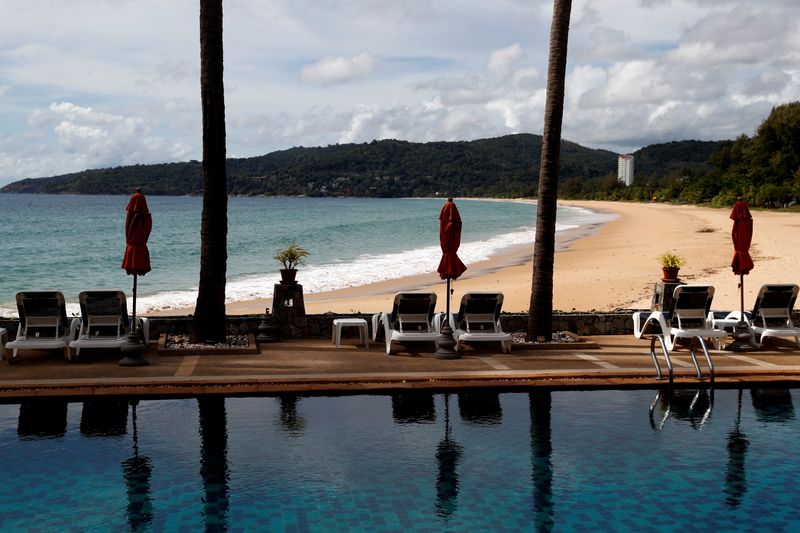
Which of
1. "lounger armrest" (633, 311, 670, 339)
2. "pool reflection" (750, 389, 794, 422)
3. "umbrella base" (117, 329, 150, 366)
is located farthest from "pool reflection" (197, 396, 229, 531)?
"lounger armrest" (633, 311, 670, 339)

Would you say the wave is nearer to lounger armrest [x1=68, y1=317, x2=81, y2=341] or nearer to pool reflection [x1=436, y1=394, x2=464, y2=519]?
lounger armrest [x1=68, y1=317, x2=81, y2=341]

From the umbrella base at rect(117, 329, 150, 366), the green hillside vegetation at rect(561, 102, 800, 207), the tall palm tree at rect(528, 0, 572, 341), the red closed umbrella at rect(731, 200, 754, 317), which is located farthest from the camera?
the green hillside vegetation at rect(561, 102, 800, 207)

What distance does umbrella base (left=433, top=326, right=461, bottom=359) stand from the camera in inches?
456

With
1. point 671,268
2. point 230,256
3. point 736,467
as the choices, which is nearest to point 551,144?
point 671,268

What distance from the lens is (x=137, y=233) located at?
11266mm

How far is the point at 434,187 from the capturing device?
529 ft

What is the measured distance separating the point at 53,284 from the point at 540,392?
3148cm

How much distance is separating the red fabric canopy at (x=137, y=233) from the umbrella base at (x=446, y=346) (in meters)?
4.36

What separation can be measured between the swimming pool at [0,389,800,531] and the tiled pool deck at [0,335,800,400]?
0.91 ft

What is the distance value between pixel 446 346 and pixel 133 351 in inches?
174

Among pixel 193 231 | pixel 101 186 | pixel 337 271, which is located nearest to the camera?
pixel 337 271

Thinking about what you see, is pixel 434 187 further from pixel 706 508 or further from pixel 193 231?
pixel 706 508

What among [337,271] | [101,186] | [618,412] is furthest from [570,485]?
[101,186]

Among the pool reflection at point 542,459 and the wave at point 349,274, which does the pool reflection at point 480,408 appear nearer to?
the pool reflection at point 542,459
